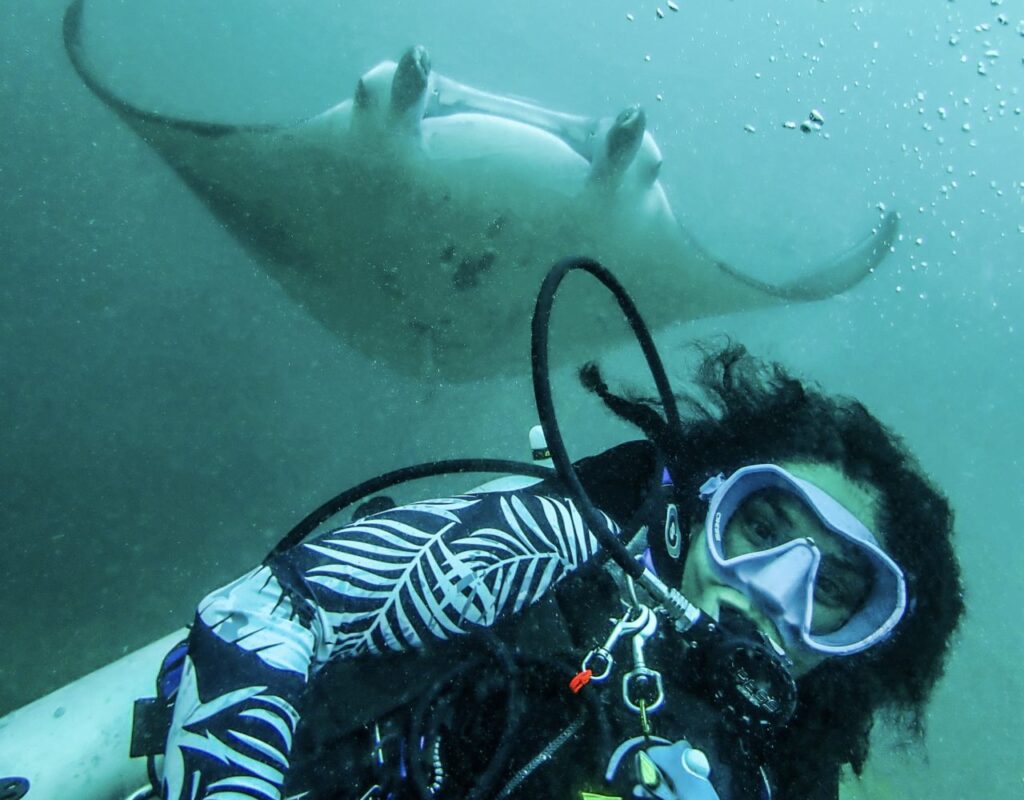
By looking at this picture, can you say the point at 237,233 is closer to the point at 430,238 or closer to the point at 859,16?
the point at 430,238

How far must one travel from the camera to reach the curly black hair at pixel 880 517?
7.12 ft

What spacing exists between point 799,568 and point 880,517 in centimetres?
56

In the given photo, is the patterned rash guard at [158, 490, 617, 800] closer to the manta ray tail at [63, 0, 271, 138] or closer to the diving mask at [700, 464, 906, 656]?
the diving mask at [700, 464, 906, 656]

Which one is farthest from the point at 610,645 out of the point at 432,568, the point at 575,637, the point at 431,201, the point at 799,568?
the point at 431,201

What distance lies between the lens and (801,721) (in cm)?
217

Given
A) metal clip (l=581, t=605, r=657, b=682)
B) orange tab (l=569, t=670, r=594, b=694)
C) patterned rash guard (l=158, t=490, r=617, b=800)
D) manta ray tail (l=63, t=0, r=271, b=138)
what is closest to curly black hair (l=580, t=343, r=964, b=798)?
metal clip (l=581, t=605, r=657, b=682)

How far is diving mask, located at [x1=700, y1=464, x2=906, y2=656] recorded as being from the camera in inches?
73.2

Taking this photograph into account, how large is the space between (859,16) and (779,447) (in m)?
23.3

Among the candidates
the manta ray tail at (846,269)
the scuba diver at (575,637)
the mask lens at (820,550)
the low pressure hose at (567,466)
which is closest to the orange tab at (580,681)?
the scuba diver at (575,637)

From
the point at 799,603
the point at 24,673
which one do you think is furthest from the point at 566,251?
the point at 24,673

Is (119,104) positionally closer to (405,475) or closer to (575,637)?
(405,475)

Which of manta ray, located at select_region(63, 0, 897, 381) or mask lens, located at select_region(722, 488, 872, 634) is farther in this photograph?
manta ray, located at select_region(63, 0, 897, 381)

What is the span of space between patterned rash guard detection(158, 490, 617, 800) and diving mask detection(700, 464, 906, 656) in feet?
1.56

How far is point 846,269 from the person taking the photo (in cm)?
581
